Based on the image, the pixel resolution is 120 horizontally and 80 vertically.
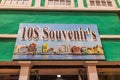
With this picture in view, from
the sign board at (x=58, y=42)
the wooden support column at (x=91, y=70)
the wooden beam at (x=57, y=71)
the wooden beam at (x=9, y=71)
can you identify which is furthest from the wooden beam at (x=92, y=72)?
the wooden beam at (x=9, y=71)

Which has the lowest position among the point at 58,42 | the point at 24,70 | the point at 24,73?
the point at 24,73

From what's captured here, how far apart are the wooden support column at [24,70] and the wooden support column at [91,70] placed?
1985mm

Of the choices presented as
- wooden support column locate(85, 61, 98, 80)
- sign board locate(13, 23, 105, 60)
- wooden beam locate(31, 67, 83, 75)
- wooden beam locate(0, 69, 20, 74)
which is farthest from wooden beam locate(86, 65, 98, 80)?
wooden beam locate(0, 69, 20, 74)

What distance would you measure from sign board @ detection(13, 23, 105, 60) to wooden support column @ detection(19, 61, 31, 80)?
0.60 feet

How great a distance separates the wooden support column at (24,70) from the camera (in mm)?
5934

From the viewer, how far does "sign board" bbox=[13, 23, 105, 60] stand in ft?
20.8

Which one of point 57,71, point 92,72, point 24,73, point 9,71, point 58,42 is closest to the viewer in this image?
point 24,73

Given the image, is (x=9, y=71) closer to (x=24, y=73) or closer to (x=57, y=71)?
(x=24, y=73)

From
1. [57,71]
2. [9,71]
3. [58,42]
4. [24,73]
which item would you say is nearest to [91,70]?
[57,71]

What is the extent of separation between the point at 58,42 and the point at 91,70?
A: 61.3 inches

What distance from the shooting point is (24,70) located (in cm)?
606

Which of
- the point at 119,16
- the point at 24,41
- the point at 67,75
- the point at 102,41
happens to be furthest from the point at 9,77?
the point at 119,16

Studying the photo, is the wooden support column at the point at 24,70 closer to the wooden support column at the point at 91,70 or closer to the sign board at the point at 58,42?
the sign board at the point at 58,42

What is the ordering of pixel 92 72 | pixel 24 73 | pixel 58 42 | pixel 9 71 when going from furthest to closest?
pixel 58 42
pixel 9 71
pixel 92 72
pixel 24 73
